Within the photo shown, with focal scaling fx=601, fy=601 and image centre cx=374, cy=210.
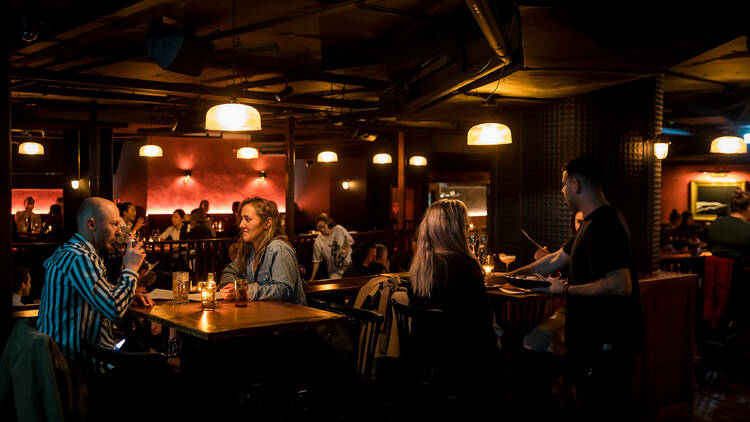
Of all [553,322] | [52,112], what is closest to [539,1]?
[553,322]

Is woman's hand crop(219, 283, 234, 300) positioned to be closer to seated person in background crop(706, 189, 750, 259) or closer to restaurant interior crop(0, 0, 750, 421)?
restaurant interior crop(0, 0, 750, 421)

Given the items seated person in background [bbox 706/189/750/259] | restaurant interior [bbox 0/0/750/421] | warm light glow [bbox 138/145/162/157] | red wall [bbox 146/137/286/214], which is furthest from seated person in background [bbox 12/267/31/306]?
red wall [bbox 146/137/286/214]

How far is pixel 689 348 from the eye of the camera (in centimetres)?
491

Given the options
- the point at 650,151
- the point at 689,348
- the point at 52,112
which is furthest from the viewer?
the point at 52,112

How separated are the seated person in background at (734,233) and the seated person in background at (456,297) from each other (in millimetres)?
3978

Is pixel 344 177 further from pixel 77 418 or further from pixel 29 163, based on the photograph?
pixel 77 418

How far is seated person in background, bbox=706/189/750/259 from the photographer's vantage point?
6.22 meters

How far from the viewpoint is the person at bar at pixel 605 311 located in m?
3.01

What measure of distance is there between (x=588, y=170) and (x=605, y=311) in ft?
2.46

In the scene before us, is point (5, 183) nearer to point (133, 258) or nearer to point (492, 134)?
point (133, 258)

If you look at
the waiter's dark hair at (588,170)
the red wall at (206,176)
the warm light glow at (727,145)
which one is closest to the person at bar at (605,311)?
the waiter's dark hair at (588,170)

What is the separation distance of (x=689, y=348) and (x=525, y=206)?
85.4 inches

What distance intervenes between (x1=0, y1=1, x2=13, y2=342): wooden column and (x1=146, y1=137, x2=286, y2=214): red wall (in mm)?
15065

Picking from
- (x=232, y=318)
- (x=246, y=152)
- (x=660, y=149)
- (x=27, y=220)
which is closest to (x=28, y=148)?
(x=27, y=220)
